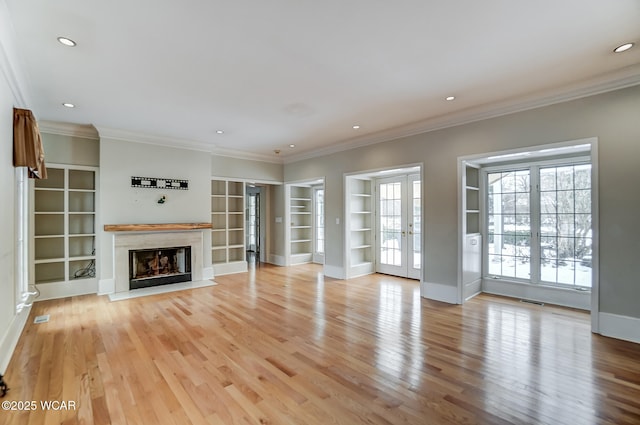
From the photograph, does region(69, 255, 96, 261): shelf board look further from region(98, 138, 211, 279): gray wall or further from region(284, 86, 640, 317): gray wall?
region(284, 86, 640, 317): gray wall

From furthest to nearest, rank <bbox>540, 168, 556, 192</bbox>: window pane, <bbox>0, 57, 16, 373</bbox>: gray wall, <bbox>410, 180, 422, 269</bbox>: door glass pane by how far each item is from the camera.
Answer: <bbox>410, 180, 422, 269</bbox>: door glass pane
<bbox>540, 168, 556, 192</bbox>: window pane
<bbox>0, 57, 16, 373</bbox>: gray wall

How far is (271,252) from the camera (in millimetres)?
8242

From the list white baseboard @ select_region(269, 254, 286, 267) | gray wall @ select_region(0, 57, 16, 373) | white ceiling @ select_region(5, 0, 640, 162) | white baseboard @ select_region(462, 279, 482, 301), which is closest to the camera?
white ceiling @ select_region(5, 0, 640, 162)

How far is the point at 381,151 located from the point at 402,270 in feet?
8.32

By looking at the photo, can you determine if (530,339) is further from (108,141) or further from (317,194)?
(108,141)

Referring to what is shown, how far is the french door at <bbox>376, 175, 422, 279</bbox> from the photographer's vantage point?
602cm

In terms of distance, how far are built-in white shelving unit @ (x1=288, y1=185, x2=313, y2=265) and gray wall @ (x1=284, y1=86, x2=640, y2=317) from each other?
8.97 feet

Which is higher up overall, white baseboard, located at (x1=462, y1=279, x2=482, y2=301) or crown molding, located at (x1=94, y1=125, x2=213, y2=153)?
crown molding, located at (x1=94, y1=125, x2=213, y2=153)

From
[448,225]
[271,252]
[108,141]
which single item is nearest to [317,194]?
[271,252]

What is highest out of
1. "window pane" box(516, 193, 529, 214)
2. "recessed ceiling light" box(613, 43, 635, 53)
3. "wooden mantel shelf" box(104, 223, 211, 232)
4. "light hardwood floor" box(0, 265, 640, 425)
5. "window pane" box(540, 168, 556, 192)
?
"recessed ceiling light" box(613, 43, 635, 53)

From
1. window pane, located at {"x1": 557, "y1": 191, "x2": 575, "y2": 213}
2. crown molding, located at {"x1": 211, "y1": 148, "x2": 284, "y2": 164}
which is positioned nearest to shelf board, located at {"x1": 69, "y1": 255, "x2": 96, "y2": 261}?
crown molding, located at {"x1": 211, "y1": 148, "x2": 284, "y2": 164}

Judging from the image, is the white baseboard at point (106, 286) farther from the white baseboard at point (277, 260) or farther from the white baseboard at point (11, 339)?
the white baseboard at point (277, 260)

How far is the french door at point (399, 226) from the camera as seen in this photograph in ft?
19.7

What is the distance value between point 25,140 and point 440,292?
5618 mm
